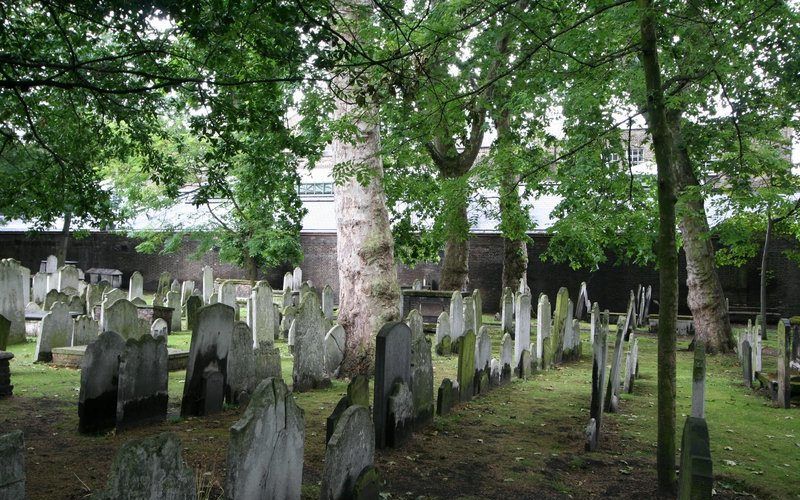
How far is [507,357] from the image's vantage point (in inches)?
440

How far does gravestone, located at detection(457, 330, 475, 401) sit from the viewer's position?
9148 millimetres

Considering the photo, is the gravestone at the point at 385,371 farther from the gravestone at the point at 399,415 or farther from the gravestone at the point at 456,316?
the gravestone at the point at 456,316

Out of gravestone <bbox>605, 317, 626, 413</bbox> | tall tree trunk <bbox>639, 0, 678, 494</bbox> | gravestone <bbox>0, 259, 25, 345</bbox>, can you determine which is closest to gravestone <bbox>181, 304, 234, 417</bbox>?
tall tree trunk <bbox>639, 0, 678, 494</bbox>

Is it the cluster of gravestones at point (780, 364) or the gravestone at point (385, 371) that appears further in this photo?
the cluster of gravestones at point (780, 364)

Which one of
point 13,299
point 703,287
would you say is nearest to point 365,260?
point 13,299

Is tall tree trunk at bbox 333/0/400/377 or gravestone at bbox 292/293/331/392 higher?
tall tree trunk at bbox 333/0/400/377

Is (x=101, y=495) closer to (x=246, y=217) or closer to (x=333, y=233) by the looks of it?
(x=246, y=217)

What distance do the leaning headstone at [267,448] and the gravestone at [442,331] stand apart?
1027 centimetres

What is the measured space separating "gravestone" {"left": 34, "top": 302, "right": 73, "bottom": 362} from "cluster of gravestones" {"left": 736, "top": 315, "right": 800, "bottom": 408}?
1177 cm

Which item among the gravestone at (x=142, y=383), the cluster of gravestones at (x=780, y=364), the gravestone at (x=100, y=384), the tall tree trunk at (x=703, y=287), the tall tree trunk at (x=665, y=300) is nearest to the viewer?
the tall tree trunk at (x=665, y=300)

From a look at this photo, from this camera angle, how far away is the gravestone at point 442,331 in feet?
48.3

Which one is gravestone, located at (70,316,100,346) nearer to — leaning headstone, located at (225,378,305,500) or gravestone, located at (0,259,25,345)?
gravestone, located at (0,259,25,345)

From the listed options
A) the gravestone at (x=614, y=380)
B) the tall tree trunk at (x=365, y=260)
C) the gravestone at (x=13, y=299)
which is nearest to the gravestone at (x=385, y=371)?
the gravestone at (x=614, y=380)

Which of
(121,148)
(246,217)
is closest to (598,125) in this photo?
(121,148)
